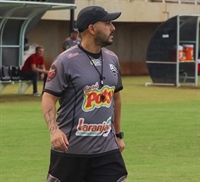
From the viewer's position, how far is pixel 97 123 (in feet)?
17.6

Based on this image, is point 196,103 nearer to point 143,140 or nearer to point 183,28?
point 143,140

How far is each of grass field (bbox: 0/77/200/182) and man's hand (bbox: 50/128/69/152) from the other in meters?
3.31

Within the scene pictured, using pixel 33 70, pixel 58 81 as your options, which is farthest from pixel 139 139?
pixel 33 70

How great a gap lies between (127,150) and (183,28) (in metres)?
17.8

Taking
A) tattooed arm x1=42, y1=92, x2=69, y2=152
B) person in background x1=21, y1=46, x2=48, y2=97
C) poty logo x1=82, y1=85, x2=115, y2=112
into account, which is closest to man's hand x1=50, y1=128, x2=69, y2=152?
tattooed arm x1=42, y1=92, x2=69, y2=152

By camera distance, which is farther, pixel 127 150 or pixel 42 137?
pixel 42 137

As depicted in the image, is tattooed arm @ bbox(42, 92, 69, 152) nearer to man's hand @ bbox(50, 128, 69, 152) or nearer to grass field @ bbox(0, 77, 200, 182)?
man's hand @ bbox(50, 128, 69, 152)

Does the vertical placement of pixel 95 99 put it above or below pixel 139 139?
above

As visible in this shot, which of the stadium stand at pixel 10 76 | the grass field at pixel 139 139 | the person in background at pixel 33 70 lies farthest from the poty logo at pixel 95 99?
the person in background at pixel 33 70

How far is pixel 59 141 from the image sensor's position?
5.19 meters

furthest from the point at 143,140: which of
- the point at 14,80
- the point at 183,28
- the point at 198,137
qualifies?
the point at 183,28

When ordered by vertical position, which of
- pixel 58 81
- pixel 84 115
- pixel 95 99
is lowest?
pixel 84 115

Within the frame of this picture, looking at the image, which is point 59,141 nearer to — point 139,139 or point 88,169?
point 88,169

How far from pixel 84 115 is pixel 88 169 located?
0.41 meters
